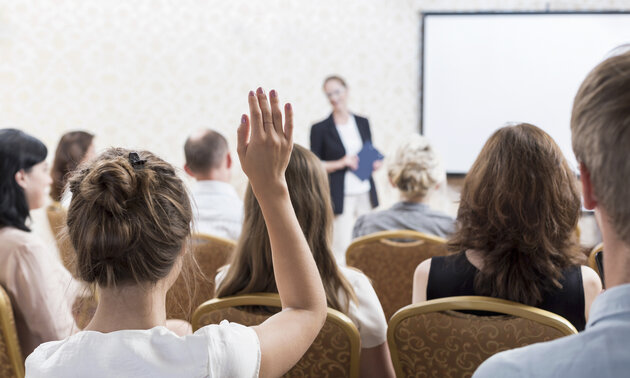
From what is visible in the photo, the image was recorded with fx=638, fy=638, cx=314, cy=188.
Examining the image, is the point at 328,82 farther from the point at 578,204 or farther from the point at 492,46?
the point at 578,204

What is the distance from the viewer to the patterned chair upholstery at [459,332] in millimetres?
1396

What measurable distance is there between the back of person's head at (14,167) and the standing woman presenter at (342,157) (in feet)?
10.5

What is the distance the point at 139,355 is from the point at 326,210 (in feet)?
3.18

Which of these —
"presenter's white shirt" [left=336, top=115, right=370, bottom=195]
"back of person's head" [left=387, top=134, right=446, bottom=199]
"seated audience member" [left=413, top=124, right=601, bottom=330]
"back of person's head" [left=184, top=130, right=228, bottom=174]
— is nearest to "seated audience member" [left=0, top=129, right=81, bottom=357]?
"back of person's head" [left=184, top=130, right=228, bottom=174]

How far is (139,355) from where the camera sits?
3.22 feet

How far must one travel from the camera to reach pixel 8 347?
182cm

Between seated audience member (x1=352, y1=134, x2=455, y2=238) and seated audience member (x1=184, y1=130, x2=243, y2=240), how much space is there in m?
0.61

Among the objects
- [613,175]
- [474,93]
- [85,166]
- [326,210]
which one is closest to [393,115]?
[474,93]

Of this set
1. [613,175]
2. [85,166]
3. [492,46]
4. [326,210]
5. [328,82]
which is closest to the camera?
[613,175]

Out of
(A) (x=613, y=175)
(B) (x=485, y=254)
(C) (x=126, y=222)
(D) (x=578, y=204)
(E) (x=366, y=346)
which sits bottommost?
(E) (x=366, y=346)

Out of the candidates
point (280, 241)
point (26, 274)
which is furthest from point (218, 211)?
point (280, 241)

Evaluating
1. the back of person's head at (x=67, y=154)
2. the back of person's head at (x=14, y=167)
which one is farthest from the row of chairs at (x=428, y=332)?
the back of person's head at (x=67, y=154)

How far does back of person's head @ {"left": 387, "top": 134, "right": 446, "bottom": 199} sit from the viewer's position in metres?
3.02

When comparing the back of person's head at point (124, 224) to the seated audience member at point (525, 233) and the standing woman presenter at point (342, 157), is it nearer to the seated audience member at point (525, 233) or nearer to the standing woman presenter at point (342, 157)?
the seated audience member at point (525, 233)
